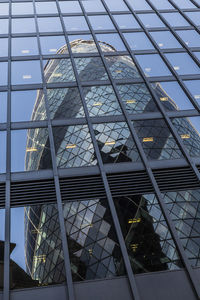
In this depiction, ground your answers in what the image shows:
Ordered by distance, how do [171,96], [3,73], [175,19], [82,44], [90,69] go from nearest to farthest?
[171,96]
[3,73]
[90,69]
[82,44]
[175,19]

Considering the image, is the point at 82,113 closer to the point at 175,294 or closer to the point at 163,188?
the point at 163,188

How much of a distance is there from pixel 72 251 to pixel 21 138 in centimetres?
620

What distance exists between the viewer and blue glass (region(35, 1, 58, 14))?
23.8 metres

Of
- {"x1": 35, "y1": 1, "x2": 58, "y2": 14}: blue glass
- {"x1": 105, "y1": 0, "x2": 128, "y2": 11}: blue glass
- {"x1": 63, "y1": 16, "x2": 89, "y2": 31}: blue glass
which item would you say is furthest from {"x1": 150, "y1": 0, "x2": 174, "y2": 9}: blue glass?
{"x1": 35, "y1": 1, "x2": 58, "y2": 14}: blue glass

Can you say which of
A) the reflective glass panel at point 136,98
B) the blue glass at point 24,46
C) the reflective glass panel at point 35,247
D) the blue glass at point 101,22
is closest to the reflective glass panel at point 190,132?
the reflective glass panel at point 136,98

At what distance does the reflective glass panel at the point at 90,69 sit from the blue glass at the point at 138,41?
292 cm

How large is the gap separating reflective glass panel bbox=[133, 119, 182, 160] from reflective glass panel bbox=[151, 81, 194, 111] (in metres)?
1.54

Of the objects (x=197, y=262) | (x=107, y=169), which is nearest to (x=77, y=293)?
(x=197, y=262)

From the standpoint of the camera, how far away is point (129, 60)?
64.0 ft

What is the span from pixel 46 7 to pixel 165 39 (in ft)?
32.6

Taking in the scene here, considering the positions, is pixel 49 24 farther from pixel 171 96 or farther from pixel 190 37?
pixel 171 96

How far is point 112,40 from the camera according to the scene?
20.9 m

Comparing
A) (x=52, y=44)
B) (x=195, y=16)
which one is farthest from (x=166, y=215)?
(x=195, y=16)

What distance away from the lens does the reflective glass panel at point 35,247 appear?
10.6 meters
